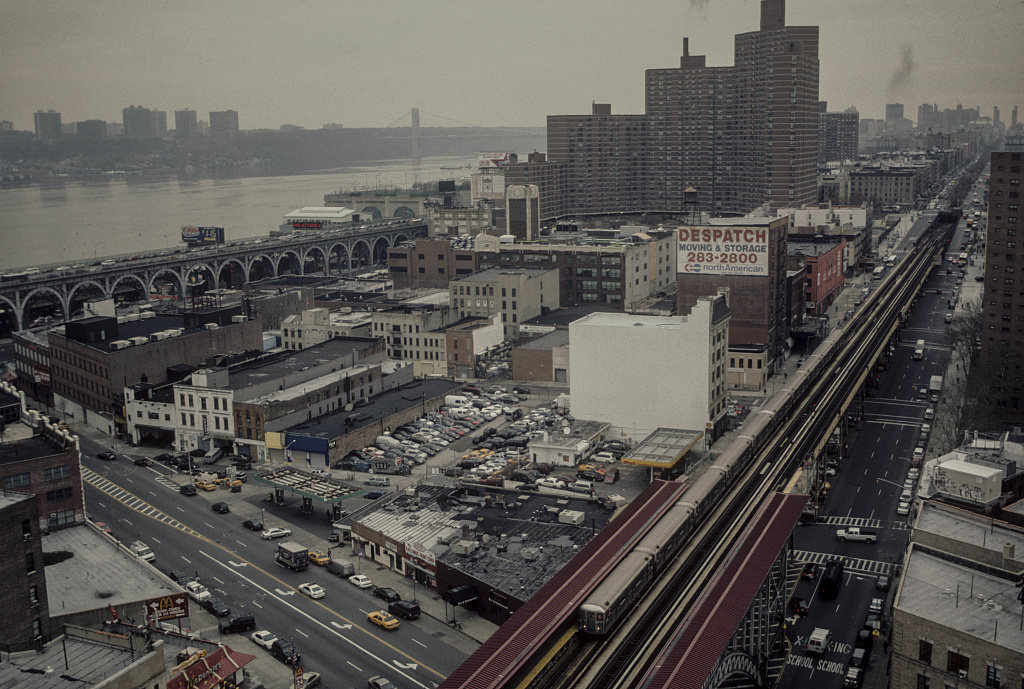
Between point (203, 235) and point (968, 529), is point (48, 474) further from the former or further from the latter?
point (203, 235)

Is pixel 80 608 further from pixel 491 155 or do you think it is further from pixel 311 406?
pixel 491 155

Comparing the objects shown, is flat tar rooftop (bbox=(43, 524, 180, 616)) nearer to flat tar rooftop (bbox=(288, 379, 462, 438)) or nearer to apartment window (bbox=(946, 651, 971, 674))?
flat tar rooftop (bbox=(288, 379, 462, 438))

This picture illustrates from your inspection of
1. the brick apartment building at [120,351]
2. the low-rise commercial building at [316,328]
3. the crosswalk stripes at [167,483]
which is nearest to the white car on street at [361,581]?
the crosswalk stripes at [167,483]

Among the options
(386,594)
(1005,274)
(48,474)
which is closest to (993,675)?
(386,594)

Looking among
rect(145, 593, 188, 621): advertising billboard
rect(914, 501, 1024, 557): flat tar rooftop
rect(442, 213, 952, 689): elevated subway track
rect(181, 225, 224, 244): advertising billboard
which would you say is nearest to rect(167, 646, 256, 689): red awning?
rect(145, 593, 188, 621): advertising billboard

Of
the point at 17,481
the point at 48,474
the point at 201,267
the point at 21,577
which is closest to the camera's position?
the point at 21,577

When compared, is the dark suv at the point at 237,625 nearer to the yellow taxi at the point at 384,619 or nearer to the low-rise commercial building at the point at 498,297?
the yellow taxi at the point at 384,619
